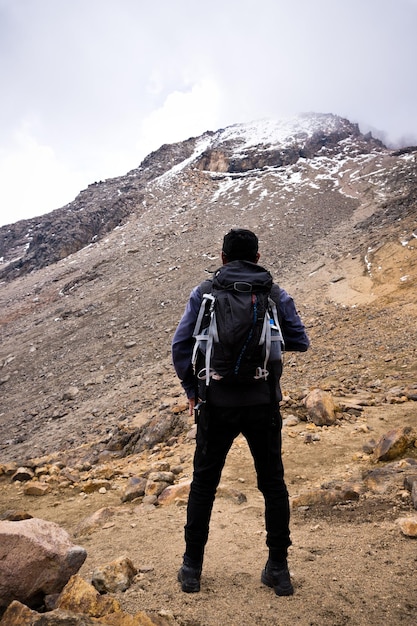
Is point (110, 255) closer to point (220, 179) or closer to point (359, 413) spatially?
point (220, 179)

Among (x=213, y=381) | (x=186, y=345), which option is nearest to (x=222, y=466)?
(x=213, y=381)

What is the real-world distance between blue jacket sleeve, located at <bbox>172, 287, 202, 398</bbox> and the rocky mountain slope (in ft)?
4.30

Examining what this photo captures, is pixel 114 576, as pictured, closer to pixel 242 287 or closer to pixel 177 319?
pixel 242 287

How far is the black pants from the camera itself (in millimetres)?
2705

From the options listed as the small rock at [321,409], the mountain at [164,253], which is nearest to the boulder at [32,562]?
the mountain at [164,253]

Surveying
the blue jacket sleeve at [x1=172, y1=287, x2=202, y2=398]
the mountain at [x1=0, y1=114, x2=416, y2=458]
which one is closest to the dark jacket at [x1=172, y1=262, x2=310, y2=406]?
the blue jacket sleeve at [x1=172, y1=287, x2=202, y2=398]

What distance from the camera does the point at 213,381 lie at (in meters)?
2.70

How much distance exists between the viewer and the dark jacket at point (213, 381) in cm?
266

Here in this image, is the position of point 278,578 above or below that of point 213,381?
below

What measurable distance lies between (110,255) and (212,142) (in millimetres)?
32444

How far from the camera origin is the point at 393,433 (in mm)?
4941

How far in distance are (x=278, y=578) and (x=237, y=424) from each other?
977 mm

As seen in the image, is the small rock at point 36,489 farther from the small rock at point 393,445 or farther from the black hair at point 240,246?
the black hair at point 240,246

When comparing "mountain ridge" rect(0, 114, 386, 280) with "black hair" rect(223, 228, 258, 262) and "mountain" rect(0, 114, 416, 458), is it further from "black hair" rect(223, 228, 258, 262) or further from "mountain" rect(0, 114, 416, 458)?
"black hair" rect(223, 228, 258, 262)
